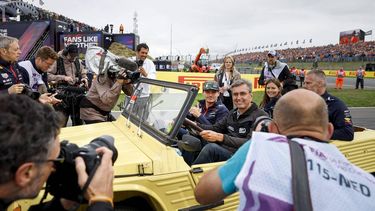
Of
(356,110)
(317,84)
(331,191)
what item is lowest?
(356,110)

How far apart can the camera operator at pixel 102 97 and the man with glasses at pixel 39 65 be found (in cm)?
83

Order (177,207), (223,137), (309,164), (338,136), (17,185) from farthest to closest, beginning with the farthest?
(338,136)
(223,137)
(177,207)
(309,164)
(17,185)

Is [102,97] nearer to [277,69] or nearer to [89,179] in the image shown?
[89,179]

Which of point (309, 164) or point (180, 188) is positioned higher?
point (309, 164)

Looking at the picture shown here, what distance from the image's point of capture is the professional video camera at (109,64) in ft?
12.1

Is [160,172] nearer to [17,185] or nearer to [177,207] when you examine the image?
[177,207]

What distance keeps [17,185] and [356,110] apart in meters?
12.4

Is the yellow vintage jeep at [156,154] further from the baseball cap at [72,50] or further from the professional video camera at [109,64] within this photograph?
the baseball cap at [72,50]

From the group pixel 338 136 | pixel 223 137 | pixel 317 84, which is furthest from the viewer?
pixel 317 84

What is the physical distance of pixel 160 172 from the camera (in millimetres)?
2461

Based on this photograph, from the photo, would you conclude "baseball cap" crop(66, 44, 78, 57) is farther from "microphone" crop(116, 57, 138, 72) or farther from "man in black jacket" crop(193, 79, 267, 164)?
"man in black jacket" crop(193, 79, 267, 164)

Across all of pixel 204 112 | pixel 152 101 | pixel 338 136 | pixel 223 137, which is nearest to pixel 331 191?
pixel 223 137

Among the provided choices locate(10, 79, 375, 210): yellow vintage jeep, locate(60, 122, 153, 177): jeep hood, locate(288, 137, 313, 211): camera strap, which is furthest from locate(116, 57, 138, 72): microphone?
locate(288, 137, 313, 211): camera strap

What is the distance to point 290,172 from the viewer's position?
121 centimetres
